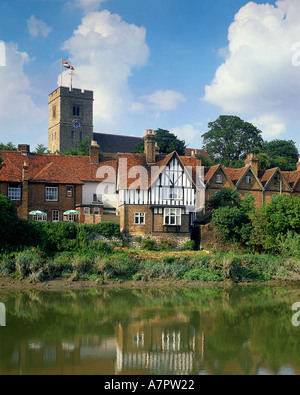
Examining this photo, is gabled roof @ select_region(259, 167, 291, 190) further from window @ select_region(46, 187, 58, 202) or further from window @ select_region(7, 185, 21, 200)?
window @ select_region(7, 185, 21, 200)

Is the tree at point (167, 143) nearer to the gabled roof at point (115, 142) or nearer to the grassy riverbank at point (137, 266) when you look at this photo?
the gabled roof at point (115, 142)

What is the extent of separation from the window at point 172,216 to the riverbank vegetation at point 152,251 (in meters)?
1.78

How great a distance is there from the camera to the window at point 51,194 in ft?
119

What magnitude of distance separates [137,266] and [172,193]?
8908 millimetres

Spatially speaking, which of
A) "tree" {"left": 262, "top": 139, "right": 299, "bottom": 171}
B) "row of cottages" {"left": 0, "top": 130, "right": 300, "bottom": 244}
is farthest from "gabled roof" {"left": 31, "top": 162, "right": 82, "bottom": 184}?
"tree" {"left": 262, "top": 139, "right": 299, "bottom": 171}

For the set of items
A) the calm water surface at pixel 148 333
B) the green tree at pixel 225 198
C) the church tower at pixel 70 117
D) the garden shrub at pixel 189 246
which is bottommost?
the calm water surface at pixel 148 333

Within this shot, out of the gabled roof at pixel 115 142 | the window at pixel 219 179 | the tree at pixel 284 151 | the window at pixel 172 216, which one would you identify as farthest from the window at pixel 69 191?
the gabled roof at pixel 115 142

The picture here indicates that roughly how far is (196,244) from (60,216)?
12288 mm

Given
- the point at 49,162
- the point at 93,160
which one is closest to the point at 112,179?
the point at 93,160

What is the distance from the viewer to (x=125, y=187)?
3397 cm

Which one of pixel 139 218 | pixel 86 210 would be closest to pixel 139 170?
pixel 139 218

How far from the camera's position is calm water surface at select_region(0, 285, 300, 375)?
1189 cm

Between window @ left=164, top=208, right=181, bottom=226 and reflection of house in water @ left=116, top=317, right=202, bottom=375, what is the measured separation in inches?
642

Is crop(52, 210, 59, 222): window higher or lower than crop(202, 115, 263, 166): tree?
lower
